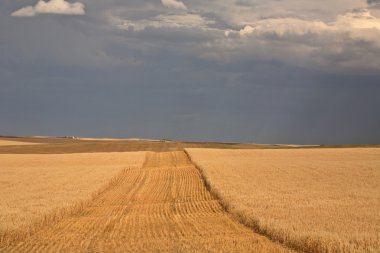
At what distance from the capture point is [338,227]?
51.8ft

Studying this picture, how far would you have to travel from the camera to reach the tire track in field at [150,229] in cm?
1444

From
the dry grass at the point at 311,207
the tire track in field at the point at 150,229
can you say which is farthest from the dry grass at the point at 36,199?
the dry grass at the point at 311,207

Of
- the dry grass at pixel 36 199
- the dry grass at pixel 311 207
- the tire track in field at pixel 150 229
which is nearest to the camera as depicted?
the dry grass at pixel 311 207

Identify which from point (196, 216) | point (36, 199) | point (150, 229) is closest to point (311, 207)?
point (196, 216)

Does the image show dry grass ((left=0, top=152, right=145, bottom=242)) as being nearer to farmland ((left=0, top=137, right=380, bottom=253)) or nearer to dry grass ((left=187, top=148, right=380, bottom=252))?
farmland ((left=0, top=137, right=380, bottom=253))

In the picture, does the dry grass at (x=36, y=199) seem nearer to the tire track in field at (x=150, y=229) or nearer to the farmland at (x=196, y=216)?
the farmland at (x=196, y=216)

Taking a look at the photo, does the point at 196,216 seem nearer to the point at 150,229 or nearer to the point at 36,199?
the point at 150,229

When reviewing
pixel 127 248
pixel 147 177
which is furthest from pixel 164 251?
pixel 147 177

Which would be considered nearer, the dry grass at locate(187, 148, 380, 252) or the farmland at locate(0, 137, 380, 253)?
the dry grass at locate(187, 148, 380, 252)

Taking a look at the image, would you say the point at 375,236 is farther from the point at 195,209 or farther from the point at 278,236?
the point at 195,209

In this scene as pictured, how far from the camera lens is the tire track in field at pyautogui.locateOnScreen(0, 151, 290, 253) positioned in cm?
1444

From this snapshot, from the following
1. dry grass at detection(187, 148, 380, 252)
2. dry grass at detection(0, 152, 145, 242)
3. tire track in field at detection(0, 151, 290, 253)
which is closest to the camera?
dry grass at detection(187, 148, 380, 252)

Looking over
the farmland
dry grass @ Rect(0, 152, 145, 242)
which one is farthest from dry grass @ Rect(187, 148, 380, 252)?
dry grass @ Rect(0, 152, 145, 242)

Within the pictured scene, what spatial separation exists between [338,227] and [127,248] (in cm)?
587
